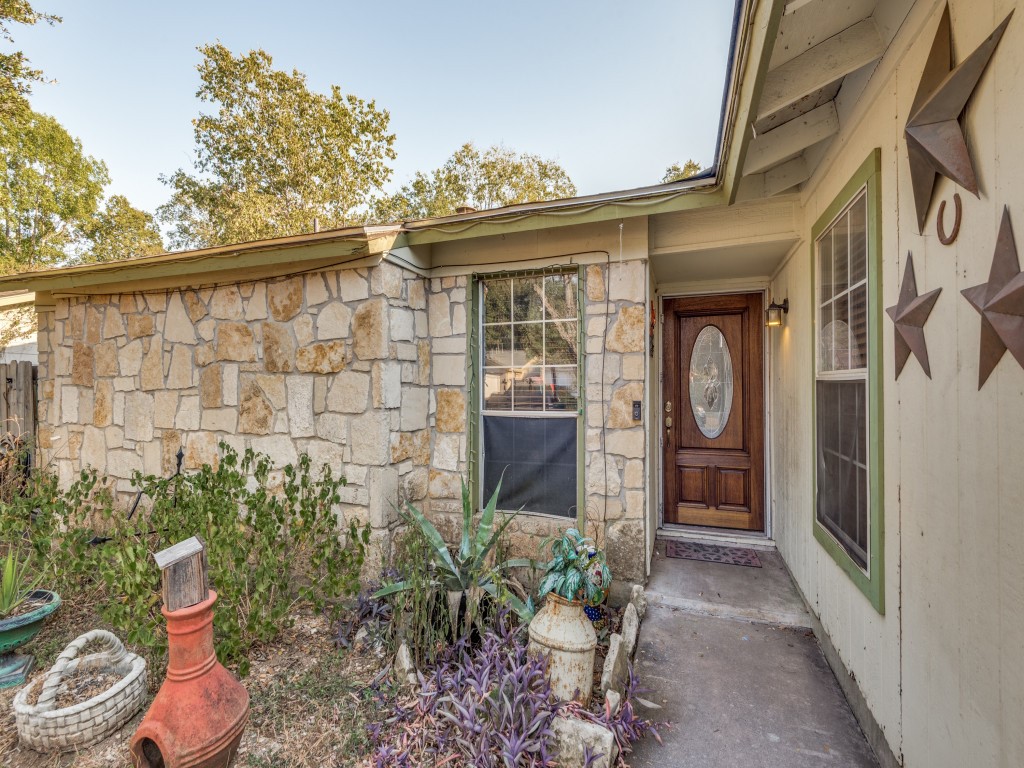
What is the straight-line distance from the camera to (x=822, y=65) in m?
1.88

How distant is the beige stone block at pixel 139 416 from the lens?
12.7ft

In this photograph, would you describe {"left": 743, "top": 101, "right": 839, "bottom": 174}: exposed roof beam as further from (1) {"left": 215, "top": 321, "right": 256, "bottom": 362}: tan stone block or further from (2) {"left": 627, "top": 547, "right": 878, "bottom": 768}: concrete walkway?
(1) {"left": 215, "top": 321, "right": 256, "bottom": 362}: tan stone block

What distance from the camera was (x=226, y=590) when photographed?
7.58 ft

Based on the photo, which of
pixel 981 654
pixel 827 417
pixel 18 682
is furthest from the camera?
pixel 827 417

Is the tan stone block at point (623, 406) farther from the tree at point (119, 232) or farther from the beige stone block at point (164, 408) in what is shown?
the tree at point (119, 232)

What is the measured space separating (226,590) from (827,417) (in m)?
3.28

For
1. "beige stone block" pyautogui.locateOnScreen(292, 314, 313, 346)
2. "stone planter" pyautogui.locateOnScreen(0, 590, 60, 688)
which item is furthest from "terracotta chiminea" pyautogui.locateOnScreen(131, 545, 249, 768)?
"beige stone block" pyautogui.locateOnScreen(292, 314, 313, 346)

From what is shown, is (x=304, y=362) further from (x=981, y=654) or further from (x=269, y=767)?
(x=981, y=654)

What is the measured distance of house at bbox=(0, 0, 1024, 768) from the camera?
1.26 meters

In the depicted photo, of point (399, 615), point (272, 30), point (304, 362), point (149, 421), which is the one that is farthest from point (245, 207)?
point (399, 615)

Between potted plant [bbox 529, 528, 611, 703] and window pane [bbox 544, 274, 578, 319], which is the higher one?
window pane [bbox 544, 274, 578, 319]

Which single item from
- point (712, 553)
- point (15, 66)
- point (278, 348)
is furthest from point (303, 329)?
point (15, 66)

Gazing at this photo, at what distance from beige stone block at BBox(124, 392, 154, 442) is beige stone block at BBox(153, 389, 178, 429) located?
0.06m

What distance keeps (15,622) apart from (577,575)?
2713 millimetres
